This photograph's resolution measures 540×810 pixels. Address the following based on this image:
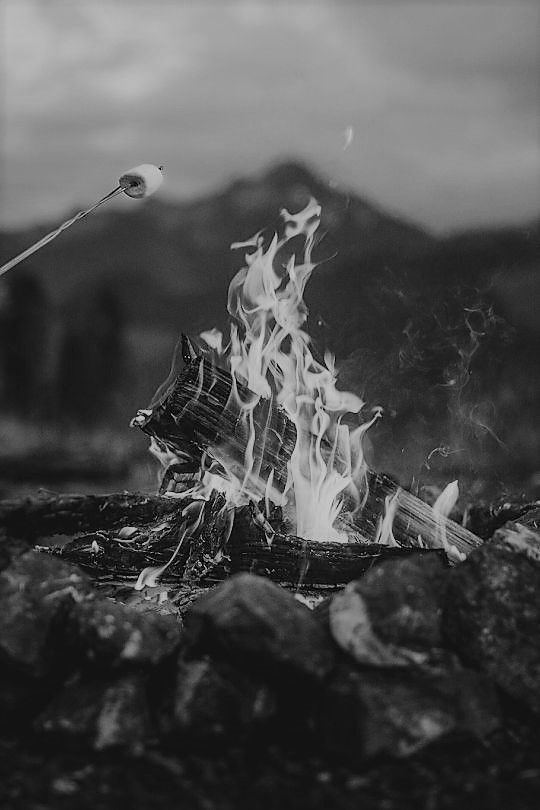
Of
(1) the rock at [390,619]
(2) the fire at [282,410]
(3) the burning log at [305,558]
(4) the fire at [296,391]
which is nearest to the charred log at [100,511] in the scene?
(2) the fire at [282,410]

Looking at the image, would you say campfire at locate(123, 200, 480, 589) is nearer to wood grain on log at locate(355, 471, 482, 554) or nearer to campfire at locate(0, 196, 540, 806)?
wood grain on log at locate(355, 471, 482, 554)

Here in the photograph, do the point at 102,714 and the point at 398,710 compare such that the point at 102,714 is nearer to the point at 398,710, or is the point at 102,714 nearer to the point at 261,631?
the point at 261,631

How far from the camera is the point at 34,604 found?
10.9ft

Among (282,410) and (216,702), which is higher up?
(282,410)

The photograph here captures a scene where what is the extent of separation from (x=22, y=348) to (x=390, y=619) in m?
12.3

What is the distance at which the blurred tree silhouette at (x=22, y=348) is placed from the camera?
14.1m

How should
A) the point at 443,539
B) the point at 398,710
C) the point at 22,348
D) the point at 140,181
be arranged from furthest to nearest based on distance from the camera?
the point at 22,348, the point at 443,539, the point at 140,181, the point at 398,710

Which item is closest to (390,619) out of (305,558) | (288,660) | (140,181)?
(288,660)

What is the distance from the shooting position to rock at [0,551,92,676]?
321 centimetres

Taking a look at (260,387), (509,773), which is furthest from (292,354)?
(509,773)

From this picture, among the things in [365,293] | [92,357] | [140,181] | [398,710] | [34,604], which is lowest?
[92,357]

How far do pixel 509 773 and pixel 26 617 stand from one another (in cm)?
200

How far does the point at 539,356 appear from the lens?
12.9 metres

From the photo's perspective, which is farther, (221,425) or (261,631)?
(221,425)
